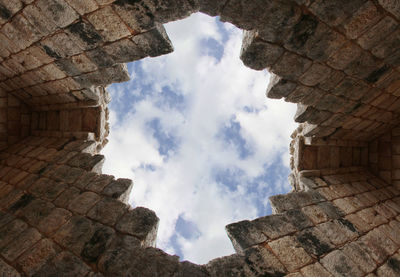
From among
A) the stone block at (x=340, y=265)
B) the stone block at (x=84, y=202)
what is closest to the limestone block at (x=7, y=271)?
the stone block at (x=84, y=202)

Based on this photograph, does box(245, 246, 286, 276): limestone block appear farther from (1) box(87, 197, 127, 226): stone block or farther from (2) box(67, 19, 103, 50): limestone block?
(2) box(67, 19, 103, 50): limestone block

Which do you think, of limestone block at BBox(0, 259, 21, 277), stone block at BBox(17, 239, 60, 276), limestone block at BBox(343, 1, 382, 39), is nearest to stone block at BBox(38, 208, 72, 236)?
stone block at BBox(17, 239, 60, 276)

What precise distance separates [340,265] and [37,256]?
3.75m

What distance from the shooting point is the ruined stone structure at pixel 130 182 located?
2.46 metres

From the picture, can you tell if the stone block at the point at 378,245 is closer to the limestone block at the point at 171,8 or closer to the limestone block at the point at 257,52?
the limestone block at the point at 257,52

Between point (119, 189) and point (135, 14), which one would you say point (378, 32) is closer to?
point (135, 14)

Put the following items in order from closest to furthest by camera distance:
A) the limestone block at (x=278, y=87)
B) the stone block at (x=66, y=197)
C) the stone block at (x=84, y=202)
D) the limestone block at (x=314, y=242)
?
the limestone block at (x=314, y=242) < the stone block at (x=84, y=202) < the stone block at (x=66, y=197) < the limestone block at (x=278, y=87)

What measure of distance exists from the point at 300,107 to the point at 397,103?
2.15 m

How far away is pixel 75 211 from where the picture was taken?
3035 millimetres

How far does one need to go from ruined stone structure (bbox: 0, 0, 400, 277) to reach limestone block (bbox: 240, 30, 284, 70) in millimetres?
15

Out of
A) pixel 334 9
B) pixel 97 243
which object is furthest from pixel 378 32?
pixel 97 243

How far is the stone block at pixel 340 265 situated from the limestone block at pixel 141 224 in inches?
88.7

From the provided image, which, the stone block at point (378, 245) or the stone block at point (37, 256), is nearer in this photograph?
the stone block at point (37, 256)

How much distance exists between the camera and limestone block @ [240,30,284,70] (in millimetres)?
2676
